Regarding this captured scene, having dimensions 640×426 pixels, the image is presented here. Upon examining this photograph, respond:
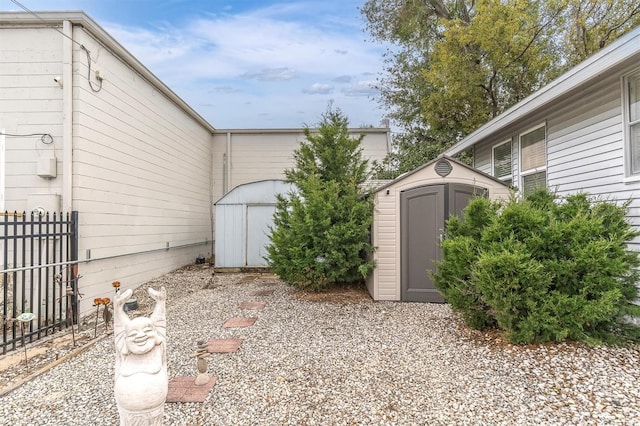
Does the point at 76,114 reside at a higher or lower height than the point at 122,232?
higher

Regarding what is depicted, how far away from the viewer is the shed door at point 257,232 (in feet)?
29.4

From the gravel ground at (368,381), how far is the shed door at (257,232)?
4.33 meters

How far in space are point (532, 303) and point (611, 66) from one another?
2.81 meters

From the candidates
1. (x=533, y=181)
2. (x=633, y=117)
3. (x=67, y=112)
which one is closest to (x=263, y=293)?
(x=67, y=112)

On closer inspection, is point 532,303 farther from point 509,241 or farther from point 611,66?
point 611,66

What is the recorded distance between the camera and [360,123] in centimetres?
1299

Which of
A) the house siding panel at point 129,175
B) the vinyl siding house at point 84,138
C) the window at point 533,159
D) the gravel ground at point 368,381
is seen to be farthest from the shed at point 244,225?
the window at point 533,159

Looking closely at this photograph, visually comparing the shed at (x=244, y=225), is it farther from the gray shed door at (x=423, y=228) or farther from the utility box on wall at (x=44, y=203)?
the utility box on wall at (x=44, y=203)

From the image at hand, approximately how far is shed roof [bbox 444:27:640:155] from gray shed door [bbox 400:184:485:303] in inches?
61.0

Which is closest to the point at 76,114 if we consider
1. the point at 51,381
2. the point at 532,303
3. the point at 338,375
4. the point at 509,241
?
the point at 51,381

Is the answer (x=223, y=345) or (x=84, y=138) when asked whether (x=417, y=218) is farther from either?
(x=84, y=138)

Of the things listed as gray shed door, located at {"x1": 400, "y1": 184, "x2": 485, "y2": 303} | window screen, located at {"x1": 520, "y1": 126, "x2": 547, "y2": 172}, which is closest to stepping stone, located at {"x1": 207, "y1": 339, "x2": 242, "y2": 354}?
gray shed door, located at {"x1": 400, "y1": 184, "x2": 485, "y2": 303}

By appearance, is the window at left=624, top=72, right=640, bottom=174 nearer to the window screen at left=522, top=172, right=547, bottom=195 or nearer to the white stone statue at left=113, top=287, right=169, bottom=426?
the window screen at left=522, top=172, right=547, bottom=195

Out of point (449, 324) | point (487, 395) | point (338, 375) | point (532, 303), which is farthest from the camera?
point (449, 324)
